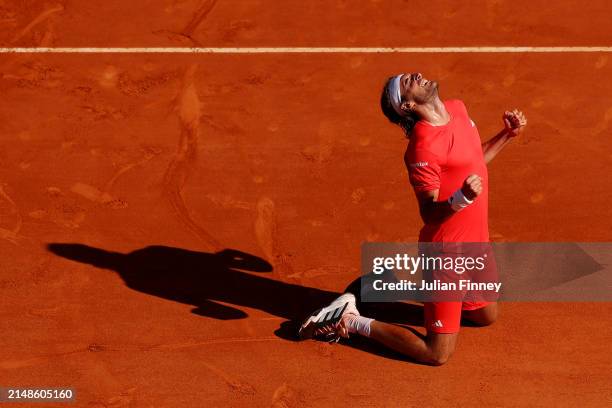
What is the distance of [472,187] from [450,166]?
0.58 metres

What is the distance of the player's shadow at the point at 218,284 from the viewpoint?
26.6 ft

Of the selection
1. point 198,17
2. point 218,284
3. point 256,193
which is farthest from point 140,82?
point 218,284

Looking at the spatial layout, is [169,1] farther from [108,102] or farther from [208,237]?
[208,237]

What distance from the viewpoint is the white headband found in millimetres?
6852

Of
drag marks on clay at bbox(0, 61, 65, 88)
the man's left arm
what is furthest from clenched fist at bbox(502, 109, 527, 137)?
drag marks on clay at bbox(0, 61, 65, 88)

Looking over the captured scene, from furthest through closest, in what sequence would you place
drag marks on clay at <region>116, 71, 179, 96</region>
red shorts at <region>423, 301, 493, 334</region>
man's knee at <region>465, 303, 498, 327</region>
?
drag marks on clay at <region>116, 71, 179, 96</region>, man's knee at <region>465, 303, 498, 327</region>, red shorts at <region>423, 301, 493, 334</region>

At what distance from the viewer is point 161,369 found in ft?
25.0

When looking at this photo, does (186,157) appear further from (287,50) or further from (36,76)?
(36,76)

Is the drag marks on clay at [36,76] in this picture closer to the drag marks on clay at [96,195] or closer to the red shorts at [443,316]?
the drag marks on clay at [96,195]

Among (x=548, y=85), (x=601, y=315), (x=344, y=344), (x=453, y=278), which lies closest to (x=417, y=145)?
(x=453, y=278)

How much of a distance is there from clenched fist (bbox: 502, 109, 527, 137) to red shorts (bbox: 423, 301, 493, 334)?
1.38 metres

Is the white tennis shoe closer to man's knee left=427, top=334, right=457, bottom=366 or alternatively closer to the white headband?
man's knee left=427, top=334, right=457, bottom=366

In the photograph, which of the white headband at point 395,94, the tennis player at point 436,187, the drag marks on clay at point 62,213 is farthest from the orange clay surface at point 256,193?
the white headband at point 395,94

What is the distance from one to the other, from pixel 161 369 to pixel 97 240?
65.9 inches
